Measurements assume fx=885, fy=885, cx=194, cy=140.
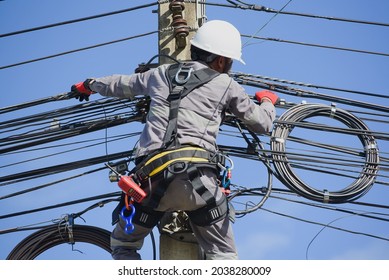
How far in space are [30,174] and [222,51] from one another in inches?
96.4

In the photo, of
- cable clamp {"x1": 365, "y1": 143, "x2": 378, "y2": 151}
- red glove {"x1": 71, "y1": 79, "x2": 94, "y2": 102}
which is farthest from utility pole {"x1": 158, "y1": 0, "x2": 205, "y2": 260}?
cable clamp {"x1": 365, "y1": 143, "x2": 378, "y2": 151}

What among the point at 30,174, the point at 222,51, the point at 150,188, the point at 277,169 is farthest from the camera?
the point at 30,174

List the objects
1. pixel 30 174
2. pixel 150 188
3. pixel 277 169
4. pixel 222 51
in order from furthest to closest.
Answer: pixel 30 174, pixel 277 169, pixel 222 51, pixel 150 188

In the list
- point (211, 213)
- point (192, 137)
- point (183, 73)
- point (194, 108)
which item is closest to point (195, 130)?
point (192, 137)

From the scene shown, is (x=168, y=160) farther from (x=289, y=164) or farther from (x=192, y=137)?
(x=289, y=164)

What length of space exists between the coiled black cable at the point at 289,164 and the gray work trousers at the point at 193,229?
113cm

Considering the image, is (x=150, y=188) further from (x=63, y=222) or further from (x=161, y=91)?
(x=63, y=222)

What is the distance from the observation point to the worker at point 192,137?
7023 millimetres

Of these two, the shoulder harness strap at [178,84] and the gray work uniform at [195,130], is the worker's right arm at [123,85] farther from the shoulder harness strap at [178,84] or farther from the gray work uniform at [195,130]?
the shoulder harness strap at [178,84]

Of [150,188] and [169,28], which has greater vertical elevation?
[169,28]

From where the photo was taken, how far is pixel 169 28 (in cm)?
842

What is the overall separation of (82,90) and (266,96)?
1.70 metres

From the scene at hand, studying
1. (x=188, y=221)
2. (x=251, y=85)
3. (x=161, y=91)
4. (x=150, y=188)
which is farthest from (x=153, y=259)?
(x=251, y=85)
